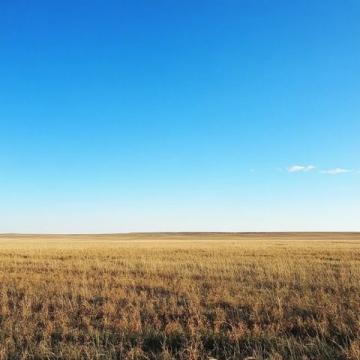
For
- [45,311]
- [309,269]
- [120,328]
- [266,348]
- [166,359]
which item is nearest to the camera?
[166,359]

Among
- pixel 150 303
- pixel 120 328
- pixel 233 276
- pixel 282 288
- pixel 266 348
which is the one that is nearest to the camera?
pixel 266 348

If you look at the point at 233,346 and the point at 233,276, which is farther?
the point at 233,276

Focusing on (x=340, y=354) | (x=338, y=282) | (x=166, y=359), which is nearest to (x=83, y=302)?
(x=166, y=359)

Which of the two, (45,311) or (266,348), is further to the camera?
(45,311)

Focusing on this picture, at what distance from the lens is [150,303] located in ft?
30.2

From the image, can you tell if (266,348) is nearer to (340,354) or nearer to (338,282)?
(340,354)

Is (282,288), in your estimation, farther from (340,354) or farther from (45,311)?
(45,311)

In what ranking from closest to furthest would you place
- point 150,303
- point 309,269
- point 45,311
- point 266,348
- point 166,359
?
point 166,359 → point 266,348 → point 45,311 → point 150,303 → point 309,269

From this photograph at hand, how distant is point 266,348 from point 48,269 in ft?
41.9

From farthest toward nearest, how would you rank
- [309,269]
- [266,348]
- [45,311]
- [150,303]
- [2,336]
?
[309,269] < [150,303] < [45,311] < [2,336] < [266,348]

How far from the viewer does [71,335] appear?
22.5 feet

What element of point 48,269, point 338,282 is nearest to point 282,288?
point 338,282

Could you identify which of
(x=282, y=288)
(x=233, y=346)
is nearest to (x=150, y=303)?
(x=233, y=346)

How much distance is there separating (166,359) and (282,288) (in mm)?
6329
